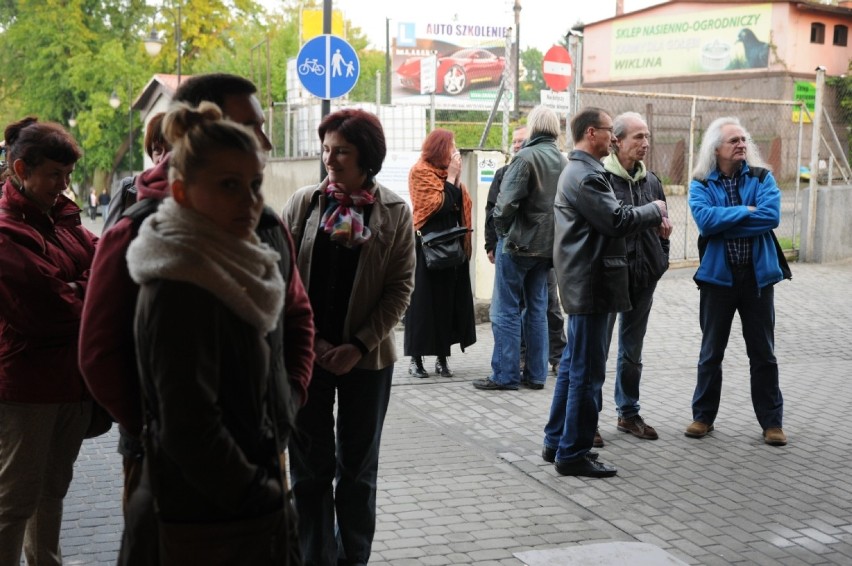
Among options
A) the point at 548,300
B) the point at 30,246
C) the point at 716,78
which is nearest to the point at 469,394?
the point at 548,300

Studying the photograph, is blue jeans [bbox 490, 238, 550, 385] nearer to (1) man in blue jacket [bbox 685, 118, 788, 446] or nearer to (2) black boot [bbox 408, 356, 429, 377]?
(2) black boot [bbox 408, 356, 429, 377]

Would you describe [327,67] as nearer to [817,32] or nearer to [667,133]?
[667,133]

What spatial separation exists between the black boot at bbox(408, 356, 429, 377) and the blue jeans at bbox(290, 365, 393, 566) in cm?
451

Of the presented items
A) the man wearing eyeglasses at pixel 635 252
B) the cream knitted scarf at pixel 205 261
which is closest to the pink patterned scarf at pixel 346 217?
the cream knitted scarf at pixel 205 261

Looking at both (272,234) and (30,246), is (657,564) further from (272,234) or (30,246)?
(30,246)

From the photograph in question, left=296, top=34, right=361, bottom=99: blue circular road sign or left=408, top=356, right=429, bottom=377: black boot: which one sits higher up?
left=296, top=34, right=361, bottom=99: blue circular road sign

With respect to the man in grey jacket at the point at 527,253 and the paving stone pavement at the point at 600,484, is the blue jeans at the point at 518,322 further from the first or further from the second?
the paving stone pavement at the point at 600,484

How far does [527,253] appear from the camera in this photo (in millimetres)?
8102

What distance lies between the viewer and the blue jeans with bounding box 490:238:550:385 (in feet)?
27.0

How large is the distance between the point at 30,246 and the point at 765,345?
15.4 feet

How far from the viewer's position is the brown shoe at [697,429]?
6802mm

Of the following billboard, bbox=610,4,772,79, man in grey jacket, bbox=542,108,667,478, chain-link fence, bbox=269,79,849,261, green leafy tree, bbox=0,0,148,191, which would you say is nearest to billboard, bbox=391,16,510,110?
billboard, bbox=610,4,772,79

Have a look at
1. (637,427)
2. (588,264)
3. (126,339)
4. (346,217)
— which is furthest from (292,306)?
(637,427)

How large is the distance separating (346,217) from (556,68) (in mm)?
11071
